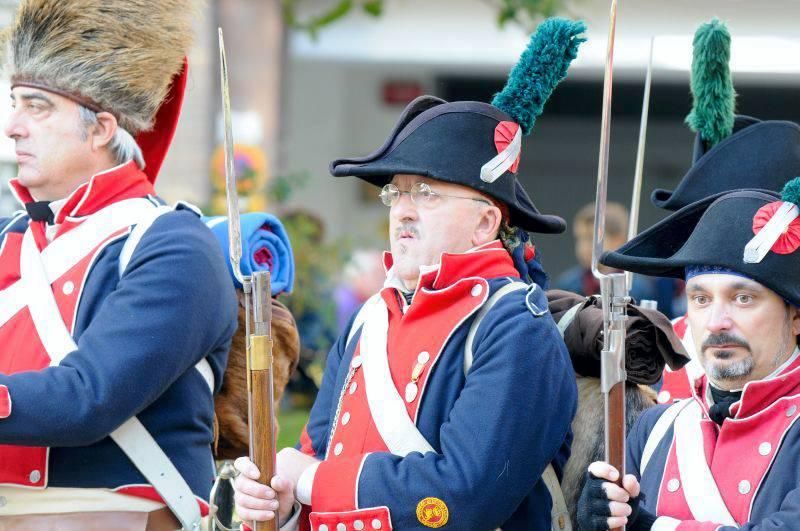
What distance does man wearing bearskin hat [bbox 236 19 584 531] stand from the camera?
3021 mm

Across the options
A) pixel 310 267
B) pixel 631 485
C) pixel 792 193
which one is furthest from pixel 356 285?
pixel 631 485

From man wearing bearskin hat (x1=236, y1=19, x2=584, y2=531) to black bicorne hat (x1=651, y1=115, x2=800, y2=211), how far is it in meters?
0.80

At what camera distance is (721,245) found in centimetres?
317

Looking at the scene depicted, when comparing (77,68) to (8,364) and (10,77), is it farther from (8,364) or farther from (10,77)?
(8,364)

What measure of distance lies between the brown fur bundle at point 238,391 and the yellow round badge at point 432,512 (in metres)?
1.01

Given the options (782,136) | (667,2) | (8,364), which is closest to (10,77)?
(8,364)

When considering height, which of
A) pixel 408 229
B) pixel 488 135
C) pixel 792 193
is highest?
pixel 488 135

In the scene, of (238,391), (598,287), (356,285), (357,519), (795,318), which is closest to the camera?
(357,519)

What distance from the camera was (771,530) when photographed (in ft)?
9.43

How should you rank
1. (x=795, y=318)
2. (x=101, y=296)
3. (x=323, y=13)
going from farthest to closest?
(x=323, y=13) < (x=101, y=296) < (x=795, y=318)

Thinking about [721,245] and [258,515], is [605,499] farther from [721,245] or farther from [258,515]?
[258,515]

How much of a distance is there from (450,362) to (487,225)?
371 millimetres

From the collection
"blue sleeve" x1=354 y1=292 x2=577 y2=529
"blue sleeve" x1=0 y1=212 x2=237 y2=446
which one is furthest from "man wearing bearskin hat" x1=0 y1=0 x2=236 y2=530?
"blue sleeve" x1=354 y1=292 x2=577 y2=529

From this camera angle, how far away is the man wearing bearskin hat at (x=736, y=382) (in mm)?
3037
